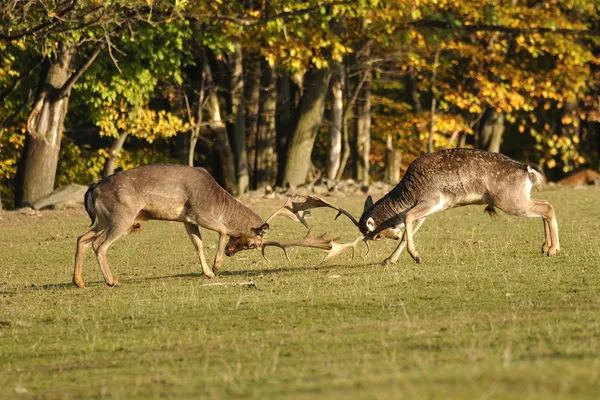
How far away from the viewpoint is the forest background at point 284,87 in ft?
84.7

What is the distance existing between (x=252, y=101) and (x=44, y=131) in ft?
23.4

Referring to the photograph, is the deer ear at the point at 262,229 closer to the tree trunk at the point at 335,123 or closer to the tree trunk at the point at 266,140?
the tree trunk at the point at 266,140

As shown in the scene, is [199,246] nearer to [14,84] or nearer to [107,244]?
[107,244]

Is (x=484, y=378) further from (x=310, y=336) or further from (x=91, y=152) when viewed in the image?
(x=91, y=152)

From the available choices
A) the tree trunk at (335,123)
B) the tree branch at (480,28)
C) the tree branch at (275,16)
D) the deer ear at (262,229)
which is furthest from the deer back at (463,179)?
the tree trunk at (335,123)

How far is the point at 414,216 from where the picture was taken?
1387cm

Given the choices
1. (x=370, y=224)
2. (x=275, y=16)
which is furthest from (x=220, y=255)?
(x=275, y=16)

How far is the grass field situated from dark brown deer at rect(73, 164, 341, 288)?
1.25 feet

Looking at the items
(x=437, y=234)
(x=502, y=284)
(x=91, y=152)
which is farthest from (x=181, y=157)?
(x=502, y=284)

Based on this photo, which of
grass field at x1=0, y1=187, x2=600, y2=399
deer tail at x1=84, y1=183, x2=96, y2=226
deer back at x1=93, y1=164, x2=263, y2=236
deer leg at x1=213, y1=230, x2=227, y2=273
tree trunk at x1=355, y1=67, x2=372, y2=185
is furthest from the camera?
tree trunk at x1=355, y1=67, x2=372, y2=185

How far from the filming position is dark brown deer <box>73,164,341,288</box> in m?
13.2

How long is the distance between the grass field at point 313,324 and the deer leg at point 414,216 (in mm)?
211

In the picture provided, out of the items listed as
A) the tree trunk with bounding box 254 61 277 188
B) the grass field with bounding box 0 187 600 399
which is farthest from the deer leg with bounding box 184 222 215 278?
the tree trunk with bounding box 254 61 277 188

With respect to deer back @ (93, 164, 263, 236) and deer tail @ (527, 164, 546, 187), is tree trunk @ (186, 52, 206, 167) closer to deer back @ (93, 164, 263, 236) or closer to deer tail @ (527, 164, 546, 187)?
deer back @ (93, 164, 263, 236)
